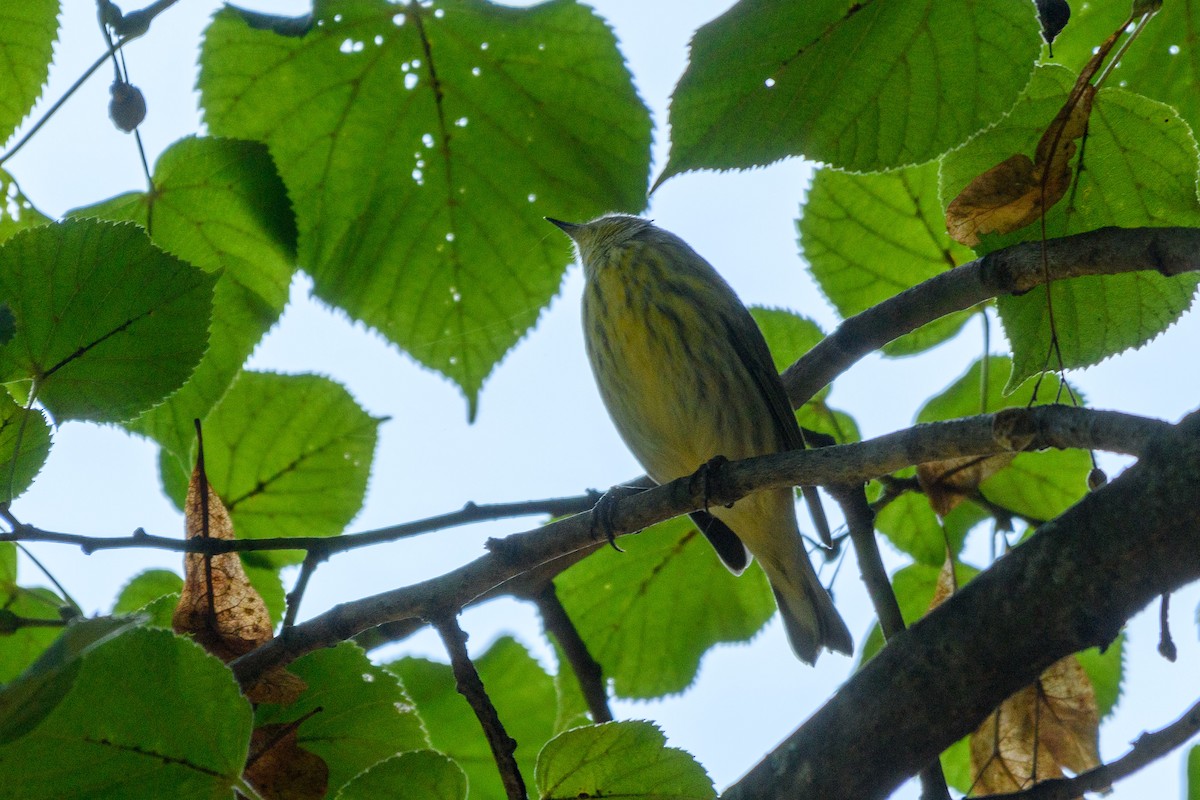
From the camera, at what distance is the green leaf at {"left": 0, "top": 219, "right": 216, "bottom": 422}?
1.66m

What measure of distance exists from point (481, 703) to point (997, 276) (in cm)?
105

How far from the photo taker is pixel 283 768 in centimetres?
166

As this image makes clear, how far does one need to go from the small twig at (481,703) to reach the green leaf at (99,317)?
0.57 meters

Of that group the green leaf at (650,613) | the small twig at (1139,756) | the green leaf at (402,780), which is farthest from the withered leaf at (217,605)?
the small twig at (1139,756)

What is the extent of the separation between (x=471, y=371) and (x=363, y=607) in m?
0.64

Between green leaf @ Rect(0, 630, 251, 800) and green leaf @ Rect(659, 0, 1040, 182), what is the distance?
918 mm

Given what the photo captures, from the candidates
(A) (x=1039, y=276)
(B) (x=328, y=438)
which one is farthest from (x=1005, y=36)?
(B) (x=328, y=438)

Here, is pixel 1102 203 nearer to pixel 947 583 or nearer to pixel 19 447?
pixel 947 583

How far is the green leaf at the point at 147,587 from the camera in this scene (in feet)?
7.84

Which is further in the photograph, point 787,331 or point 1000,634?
point 787,331

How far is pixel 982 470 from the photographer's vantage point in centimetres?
229

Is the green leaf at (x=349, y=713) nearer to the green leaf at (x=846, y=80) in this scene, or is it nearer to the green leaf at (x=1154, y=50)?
the green leaf at (x=846, y=80)

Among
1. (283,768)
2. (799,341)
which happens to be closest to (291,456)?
(283,768)

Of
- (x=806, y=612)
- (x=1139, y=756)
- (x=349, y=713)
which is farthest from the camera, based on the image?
(x=806, y=612)
